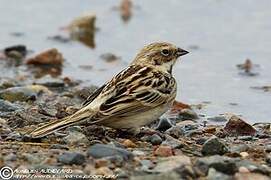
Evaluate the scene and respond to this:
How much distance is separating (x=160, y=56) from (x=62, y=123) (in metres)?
2.06

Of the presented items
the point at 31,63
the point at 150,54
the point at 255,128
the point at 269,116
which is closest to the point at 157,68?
the point at 150,54

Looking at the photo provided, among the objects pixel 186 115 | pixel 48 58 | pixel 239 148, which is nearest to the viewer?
pixel 239 148

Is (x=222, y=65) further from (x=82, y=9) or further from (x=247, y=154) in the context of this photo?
(x=247, y=154)

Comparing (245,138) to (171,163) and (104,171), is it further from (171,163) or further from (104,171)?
(104,171)

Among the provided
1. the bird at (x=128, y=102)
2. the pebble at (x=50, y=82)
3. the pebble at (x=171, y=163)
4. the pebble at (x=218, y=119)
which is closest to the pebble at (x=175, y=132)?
the bird at (x=128, y=102)

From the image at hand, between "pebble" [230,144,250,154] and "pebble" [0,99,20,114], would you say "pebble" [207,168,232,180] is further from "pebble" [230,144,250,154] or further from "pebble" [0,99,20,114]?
"pebble" [0,99,20,114]

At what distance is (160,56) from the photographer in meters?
11.6

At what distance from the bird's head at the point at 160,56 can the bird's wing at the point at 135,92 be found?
31 cm

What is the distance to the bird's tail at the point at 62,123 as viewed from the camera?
9.82 m

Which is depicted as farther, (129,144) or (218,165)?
(129,144)

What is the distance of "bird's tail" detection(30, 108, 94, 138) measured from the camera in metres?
9.82

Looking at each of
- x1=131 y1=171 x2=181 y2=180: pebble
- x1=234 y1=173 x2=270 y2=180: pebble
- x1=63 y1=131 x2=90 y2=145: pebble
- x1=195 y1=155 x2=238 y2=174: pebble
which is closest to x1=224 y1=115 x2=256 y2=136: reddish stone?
x1=63 y1=131 x2=90 y2=145: pebble

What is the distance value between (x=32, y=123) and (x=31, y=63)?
568 centimetres

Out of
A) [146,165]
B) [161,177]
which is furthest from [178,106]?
[161,177]
